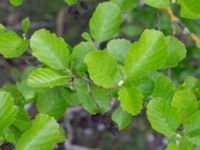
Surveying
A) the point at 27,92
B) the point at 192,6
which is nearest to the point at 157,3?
the point at 192,6

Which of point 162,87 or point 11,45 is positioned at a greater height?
point 11,45

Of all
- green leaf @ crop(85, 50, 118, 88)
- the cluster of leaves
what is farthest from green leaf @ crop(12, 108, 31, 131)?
green leaf @ crop(85, 50, 118, 88)

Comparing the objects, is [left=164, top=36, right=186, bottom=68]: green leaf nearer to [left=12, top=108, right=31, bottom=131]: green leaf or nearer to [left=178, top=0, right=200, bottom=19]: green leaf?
[left=178, top=0, right=200, bottom=19]: green leaf

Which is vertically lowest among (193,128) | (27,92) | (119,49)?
(27,92)

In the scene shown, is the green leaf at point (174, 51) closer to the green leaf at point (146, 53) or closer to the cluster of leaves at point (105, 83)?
the cluster of leaves at point (105, 83)

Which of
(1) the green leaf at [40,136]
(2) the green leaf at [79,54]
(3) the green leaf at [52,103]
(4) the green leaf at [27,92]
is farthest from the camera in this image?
(4) the green leaf at [27,92]

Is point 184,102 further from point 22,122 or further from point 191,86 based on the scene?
point 22,122

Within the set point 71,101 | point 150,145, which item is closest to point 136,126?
point 150,145

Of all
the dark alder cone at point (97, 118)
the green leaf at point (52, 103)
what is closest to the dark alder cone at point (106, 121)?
the dark alder cone at point (97, 118)
